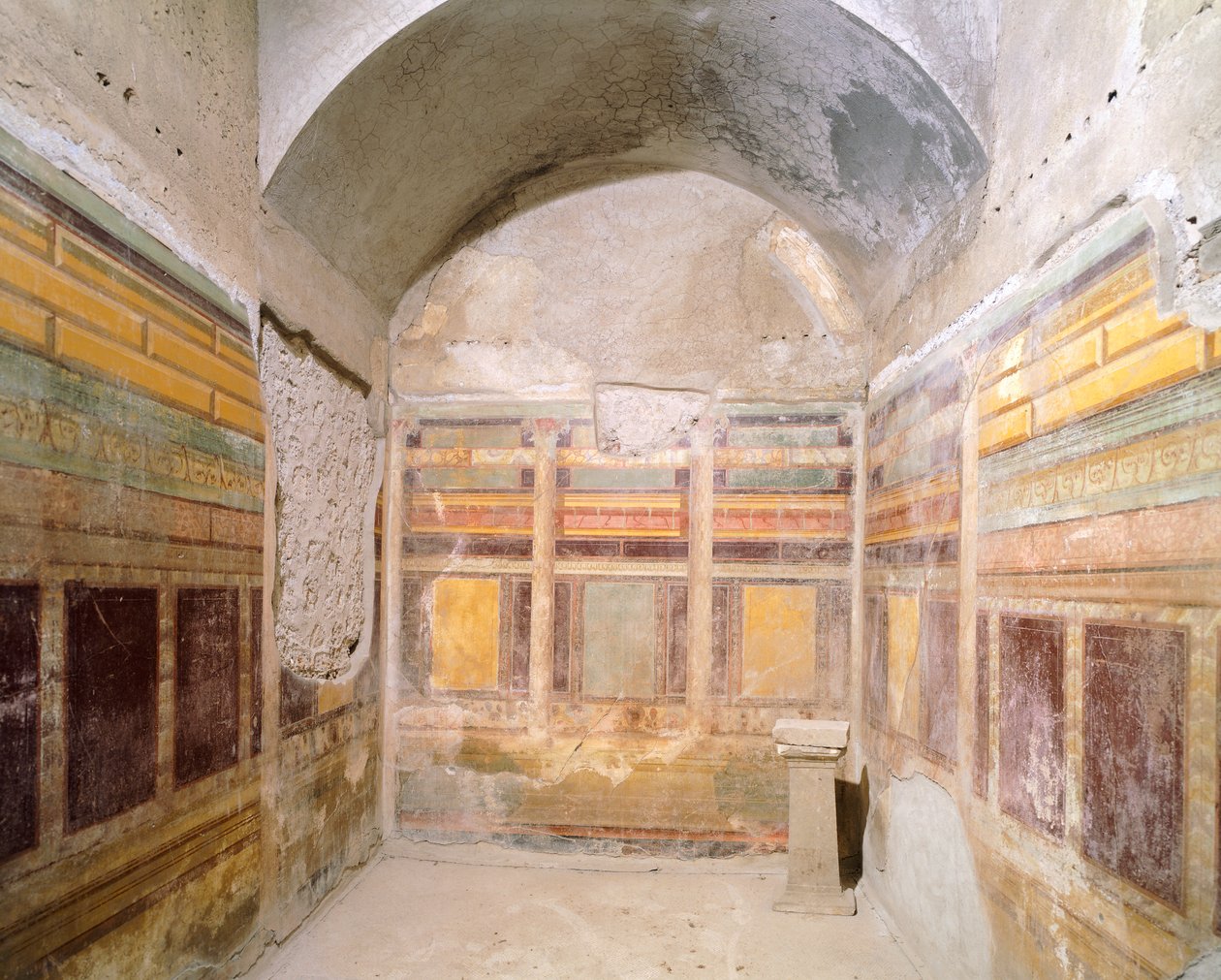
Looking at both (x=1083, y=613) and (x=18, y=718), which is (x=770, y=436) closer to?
(x=1083, y=613)

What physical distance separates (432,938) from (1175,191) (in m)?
3.27

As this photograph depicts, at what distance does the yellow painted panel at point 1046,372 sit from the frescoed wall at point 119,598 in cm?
242

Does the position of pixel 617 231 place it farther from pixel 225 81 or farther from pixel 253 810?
pixel 253 810

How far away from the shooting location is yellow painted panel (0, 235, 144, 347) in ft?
5.93

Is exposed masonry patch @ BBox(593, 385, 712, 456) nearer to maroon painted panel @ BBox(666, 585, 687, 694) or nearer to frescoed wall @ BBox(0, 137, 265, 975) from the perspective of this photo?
maroon painted panel @ BBox(666, 585, 687, 694)

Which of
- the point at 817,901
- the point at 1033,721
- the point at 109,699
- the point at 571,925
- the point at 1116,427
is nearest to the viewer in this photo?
the point at 1116,427

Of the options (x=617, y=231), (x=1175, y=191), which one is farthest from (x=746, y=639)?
(x=1175, y=191)

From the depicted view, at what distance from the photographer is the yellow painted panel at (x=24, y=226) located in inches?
69.9

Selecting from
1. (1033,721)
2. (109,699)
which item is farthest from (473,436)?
(1033,721)

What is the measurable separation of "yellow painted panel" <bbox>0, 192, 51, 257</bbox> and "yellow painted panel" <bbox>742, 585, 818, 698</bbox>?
316 cm

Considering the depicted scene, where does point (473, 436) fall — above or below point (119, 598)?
above

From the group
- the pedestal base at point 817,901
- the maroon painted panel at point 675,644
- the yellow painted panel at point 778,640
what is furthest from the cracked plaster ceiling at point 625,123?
the pedestal base at point 817,901

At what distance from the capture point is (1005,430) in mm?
2455

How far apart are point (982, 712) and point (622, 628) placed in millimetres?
1945
